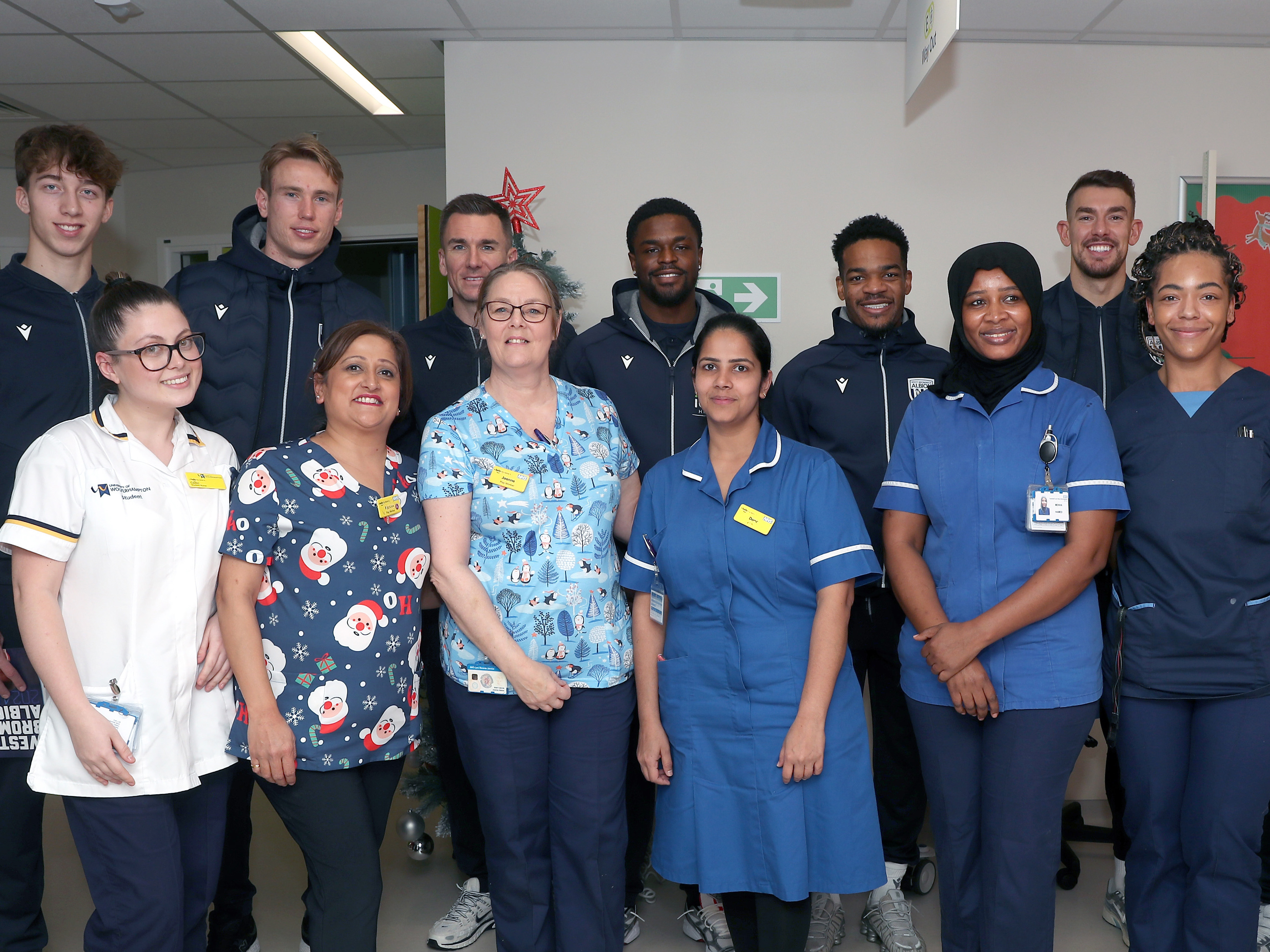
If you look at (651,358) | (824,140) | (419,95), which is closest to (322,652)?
(651,358)

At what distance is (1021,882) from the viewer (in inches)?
79.4

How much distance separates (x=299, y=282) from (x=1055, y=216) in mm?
3418

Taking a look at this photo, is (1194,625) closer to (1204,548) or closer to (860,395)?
(1204,548)

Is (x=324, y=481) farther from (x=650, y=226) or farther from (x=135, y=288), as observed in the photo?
(x=650, y=226)

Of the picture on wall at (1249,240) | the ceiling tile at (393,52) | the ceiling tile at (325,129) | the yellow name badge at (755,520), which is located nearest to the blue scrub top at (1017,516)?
the yellow name badge at (755,520)

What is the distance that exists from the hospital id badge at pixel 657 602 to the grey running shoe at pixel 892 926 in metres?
1.23

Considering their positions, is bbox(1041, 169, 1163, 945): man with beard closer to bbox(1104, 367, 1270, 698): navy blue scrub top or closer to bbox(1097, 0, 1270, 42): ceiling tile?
bbox(1104, 367, 1270, 698): navy blue scrub top

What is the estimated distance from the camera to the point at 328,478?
6.63 feet

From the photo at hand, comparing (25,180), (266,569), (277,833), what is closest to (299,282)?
(25,180)

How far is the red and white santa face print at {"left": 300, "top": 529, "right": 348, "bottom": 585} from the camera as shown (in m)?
1.97

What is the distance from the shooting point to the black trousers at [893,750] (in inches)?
109

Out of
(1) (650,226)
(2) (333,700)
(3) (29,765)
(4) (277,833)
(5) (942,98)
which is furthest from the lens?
(5) (942,98)

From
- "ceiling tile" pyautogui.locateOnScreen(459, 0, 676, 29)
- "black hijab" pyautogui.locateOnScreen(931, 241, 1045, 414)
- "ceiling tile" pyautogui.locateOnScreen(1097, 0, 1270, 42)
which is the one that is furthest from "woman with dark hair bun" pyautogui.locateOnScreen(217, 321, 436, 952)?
"ceiling tile" pyautogui.locateOnScreen(1097, 0, 1270, 42)

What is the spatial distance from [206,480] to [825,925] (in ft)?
6.92
